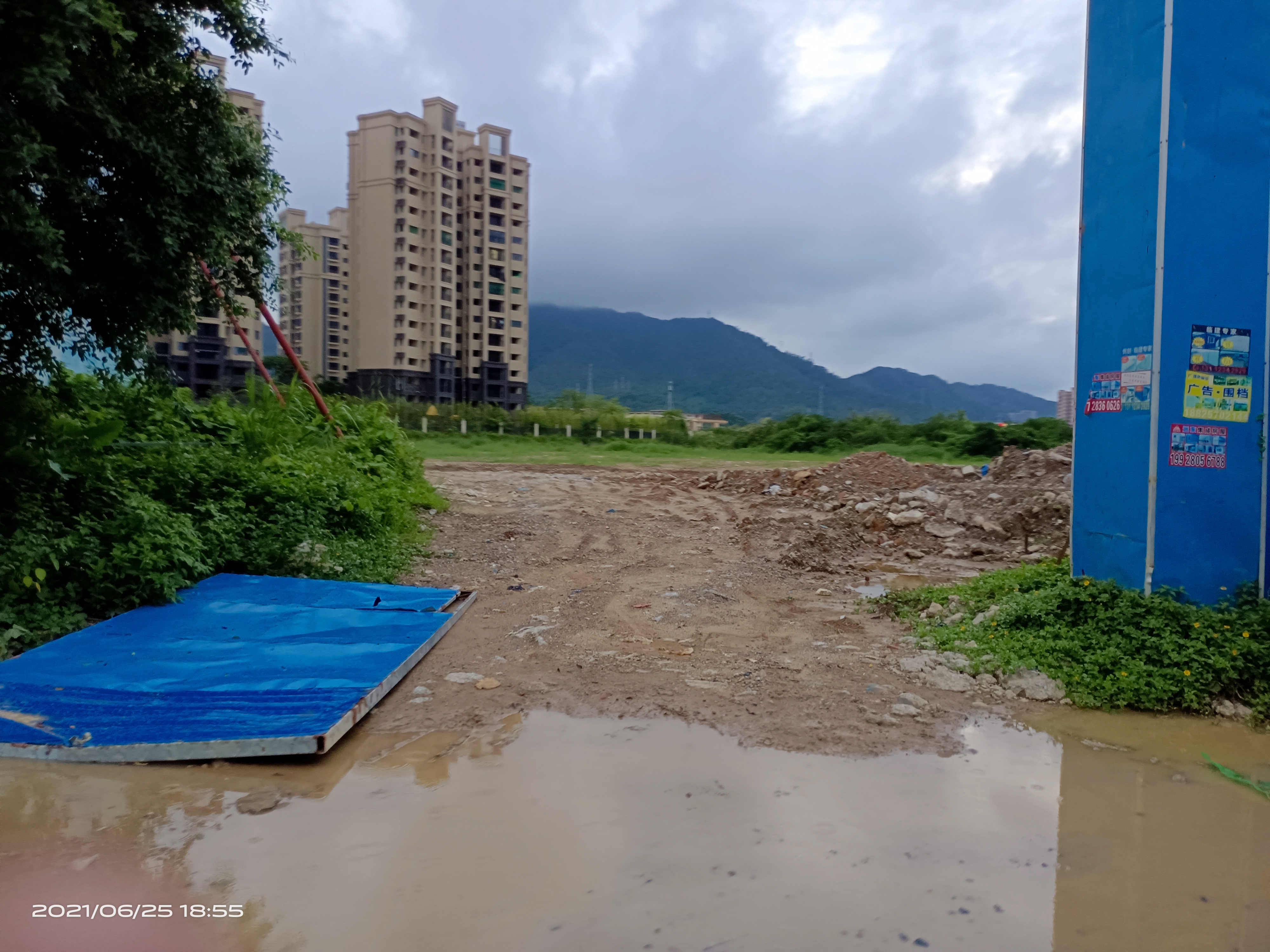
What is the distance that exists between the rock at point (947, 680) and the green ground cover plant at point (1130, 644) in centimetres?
12

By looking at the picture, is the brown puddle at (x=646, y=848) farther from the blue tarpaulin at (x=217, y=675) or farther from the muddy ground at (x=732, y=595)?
the muddy ground at (x=732, y=595)

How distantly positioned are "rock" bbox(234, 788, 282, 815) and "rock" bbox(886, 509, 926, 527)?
28.9 feet

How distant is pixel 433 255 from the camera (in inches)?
1987

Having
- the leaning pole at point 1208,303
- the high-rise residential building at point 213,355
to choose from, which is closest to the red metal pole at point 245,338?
the leaning pole at point 1208,303

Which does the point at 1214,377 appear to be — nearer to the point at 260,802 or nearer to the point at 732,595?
the point at 732,595

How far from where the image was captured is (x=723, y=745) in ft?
13.1

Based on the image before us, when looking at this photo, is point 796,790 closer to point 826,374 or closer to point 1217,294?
point 1217,294

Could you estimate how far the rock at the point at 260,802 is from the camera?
329 centimetres

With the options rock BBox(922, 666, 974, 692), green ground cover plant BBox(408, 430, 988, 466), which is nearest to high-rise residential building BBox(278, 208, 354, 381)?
green ground cover plant BBox(408, 430, 988, 466)

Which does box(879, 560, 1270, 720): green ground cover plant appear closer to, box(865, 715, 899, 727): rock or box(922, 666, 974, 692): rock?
box(922, 666, 974, 692): rock

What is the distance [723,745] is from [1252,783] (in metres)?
2.44

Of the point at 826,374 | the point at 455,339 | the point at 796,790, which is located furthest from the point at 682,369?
the point at 796,790

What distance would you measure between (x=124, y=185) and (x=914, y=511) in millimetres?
9583

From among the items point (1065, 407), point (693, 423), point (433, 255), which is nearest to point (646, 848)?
point (1065, 407)
